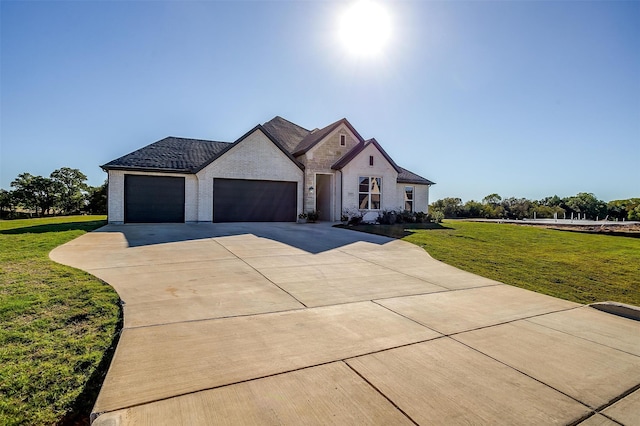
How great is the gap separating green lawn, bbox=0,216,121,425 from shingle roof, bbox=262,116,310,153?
17.8 meters

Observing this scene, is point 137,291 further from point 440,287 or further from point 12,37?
point 12,37

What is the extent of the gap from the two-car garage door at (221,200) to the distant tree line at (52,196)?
16.8 meters

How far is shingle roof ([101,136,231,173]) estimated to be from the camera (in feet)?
53.7

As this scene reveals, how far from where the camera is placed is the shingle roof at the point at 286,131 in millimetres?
22547

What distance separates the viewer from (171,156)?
59.8ft

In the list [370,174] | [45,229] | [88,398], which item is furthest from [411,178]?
[88,398]

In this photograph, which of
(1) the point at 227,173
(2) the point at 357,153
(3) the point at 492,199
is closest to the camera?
(1) the point at 227,173

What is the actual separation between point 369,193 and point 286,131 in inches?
336

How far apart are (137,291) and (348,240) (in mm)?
7637

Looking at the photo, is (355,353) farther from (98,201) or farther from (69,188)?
(69,188)

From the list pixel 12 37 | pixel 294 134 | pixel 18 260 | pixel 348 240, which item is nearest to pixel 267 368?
pixel 18 260

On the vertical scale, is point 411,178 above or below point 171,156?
below

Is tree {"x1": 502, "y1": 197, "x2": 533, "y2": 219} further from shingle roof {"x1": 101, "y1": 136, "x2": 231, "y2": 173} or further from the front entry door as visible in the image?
shingle roof {"x1": 101, "y1": 136, "x2": 231, "y2": 173}

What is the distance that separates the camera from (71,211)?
108 feet
